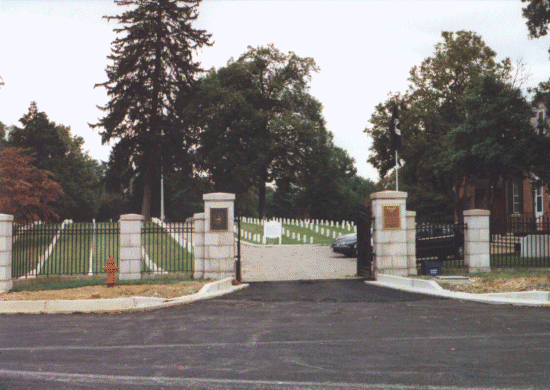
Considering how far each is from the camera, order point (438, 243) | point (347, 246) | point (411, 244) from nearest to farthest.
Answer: point (411, 244) < point (438, 243) < point (347, 246)

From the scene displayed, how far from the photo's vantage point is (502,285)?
48.2ft

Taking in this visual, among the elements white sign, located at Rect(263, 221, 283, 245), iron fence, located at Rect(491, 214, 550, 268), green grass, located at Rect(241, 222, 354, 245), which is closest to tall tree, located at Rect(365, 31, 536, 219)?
green grass, located at Rect(241, 222, 354, 245)

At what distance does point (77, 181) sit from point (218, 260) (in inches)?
2411

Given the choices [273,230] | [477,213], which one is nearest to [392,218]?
[477,213]

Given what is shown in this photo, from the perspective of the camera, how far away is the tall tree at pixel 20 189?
28875 mm

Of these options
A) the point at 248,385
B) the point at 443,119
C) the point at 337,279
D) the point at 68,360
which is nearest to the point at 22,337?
the point at 68,360

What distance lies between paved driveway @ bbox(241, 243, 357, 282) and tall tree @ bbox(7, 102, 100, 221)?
3819cm

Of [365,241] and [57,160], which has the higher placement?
[57,160]

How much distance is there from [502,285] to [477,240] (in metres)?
3.18

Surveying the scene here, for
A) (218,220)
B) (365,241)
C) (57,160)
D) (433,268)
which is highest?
(57,160)

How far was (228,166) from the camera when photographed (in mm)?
59906

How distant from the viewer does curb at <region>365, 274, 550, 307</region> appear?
41.8 feet

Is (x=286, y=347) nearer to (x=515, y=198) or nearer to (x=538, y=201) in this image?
(x=538, y=201)

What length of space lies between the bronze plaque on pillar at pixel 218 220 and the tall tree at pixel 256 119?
4146 centimetres
